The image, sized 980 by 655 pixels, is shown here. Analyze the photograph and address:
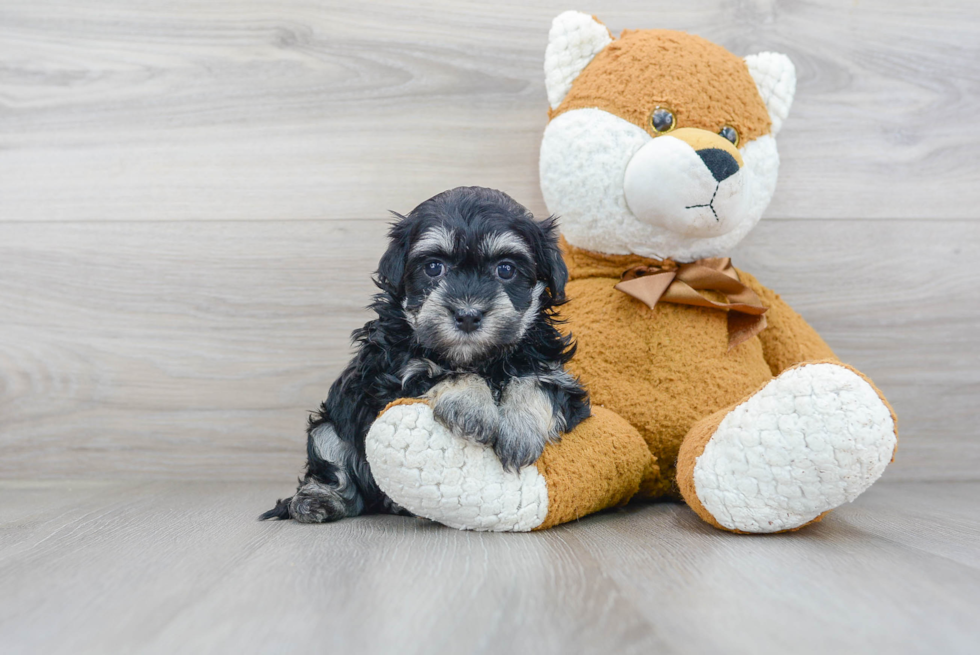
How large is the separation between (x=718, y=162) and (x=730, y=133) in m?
0.17

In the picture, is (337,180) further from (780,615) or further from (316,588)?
(780,615)

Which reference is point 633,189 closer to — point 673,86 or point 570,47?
point 673,86

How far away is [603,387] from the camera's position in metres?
1.63

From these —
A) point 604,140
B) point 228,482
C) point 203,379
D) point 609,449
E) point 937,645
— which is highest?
point 604,140

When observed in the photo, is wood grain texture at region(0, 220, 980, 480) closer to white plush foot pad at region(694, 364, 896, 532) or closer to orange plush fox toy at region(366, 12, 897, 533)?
orange plush fox toy at region(366, 12, 897, 533)

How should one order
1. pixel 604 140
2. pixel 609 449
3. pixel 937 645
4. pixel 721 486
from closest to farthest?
pixel 937 645 → pixel 721 486 → pixel 609 449 → pixel 604 140

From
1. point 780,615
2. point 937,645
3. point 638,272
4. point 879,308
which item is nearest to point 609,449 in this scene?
point 638,272

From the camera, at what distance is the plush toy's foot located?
1.26m

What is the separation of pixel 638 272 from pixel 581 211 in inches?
7.8

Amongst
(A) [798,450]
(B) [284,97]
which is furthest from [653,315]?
(B) [284,97]

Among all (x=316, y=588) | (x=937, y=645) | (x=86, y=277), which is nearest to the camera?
(x=937, y=645)

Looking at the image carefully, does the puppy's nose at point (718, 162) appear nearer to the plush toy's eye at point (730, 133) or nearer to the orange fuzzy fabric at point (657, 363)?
the plush toy's eye at point (730, 133)

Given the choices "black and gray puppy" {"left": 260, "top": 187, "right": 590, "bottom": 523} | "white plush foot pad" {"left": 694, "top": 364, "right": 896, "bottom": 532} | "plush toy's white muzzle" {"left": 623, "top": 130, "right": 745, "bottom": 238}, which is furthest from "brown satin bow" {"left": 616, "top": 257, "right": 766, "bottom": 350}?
"white plush foot pad" {"left": 694, "top": 364, "right": 896, "bottom": 532}

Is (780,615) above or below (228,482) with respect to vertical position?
above
